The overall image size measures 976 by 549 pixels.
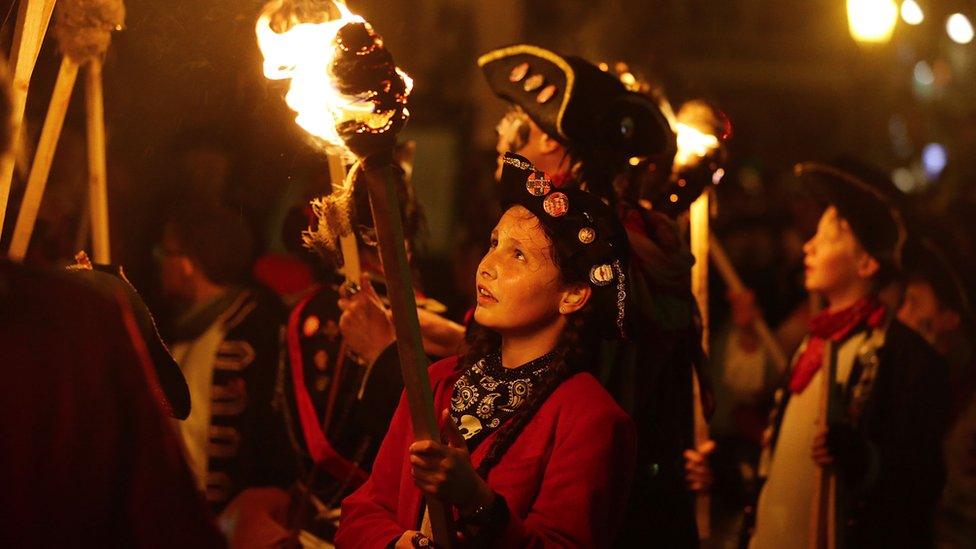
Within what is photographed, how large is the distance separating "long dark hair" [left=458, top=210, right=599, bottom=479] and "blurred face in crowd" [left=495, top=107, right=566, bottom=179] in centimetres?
109

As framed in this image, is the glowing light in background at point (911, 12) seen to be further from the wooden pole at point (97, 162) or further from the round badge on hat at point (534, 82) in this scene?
the wooden pole at point (97, 162)

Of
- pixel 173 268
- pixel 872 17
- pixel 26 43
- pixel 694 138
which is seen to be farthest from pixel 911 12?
pixel 26 43

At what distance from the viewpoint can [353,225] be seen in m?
3.61

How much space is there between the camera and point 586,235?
353 cm

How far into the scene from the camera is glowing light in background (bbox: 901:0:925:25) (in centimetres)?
801

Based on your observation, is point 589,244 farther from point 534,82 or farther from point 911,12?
point 911,12

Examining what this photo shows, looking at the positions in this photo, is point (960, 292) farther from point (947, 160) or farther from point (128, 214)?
point (947, 160)

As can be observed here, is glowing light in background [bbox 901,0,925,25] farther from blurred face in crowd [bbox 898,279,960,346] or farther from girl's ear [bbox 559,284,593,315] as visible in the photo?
girl's ear [bbox 559,284,593,315]

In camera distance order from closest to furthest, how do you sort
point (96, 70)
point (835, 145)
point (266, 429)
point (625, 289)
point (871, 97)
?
point (625, 289) → point (96, 70) → point (266, 429) → point (871, 97) → point (835, 145)

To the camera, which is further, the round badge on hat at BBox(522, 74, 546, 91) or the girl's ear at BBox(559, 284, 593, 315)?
the round badge on hat at BBox(522, 74, 546, 91)

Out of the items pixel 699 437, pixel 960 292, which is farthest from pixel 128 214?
pixel 960 292

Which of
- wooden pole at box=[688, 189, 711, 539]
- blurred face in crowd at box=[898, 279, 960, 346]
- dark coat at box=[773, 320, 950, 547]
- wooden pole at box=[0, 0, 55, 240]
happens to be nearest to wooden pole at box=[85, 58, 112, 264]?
wooden pole at box=[0, 0, 55, 240]

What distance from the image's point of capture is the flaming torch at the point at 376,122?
9.64 ft

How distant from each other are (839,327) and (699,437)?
0.86m
